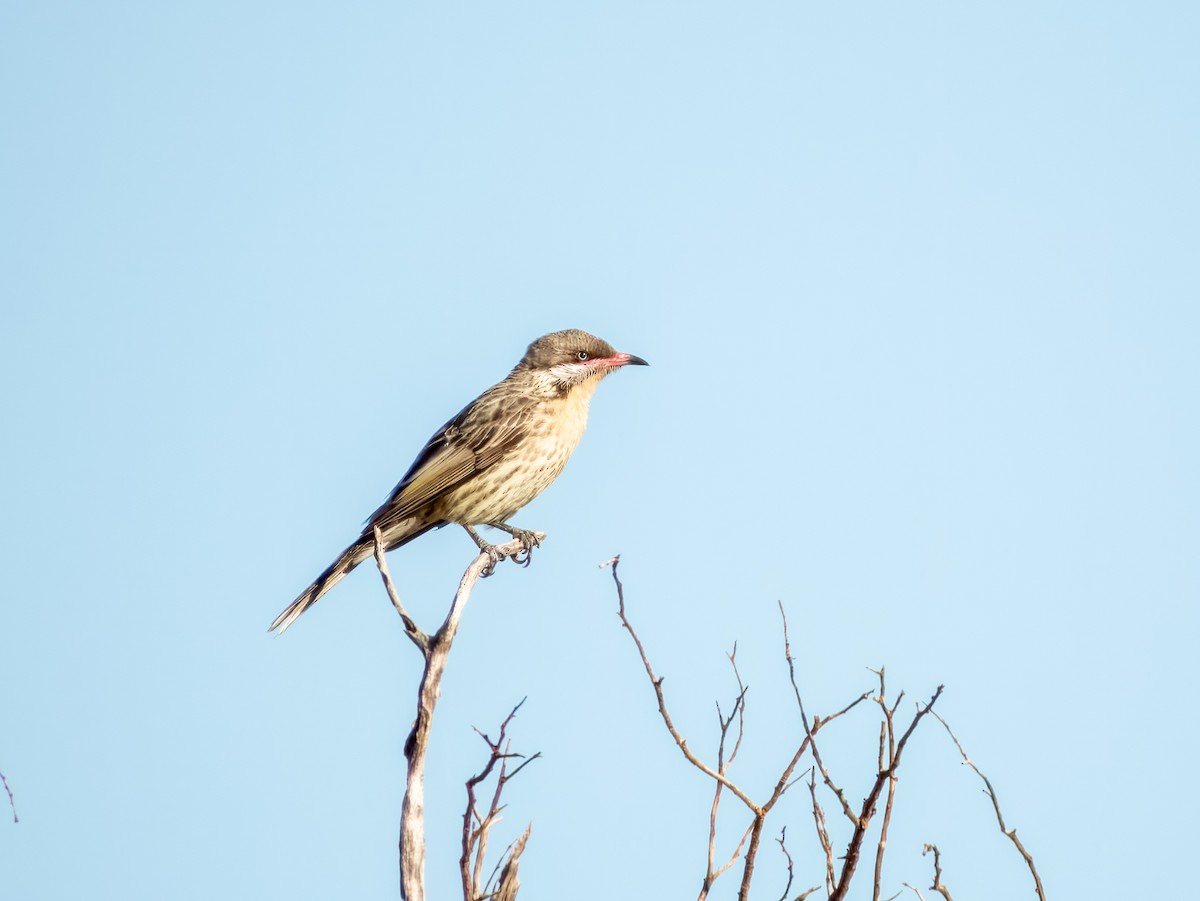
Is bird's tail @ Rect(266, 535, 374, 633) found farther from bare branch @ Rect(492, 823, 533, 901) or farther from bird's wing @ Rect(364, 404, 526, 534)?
bare branch @ Rect(492, 823, 533, 901)

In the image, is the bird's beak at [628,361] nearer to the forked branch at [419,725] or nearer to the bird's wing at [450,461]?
the bird's wing at [450,461]

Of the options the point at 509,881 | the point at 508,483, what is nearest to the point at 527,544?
the point at 508,483

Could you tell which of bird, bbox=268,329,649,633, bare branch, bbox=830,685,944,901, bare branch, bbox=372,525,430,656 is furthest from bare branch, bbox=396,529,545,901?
bird, bbox=268,329,649,633

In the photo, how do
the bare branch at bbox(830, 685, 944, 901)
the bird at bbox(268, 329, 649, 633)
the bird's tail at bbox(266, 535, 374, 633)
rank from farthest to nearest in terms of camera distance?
the bird at bbox(268, 329, 649, 633) → the bird's tail at bbox(266, 535, 374, 633) → the bare branch at bbox(830, 685, 944, 901)

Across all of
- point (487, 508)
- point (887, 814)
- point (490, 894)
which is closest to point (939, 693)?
point (887, 814)

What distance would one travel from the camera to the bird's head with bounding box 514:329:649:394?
970cm

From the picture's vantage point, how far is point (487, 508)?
29.6ft

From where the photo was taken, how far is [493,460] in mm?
9008

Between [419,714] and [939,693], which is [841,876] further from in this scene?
[419,714]

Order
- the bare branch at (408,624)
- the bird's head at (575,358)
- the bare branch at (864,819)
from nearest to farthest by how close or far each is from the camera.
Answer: the bare branch at (864,819) → the bare branch at (408,624) → the bird's head at (575,358)

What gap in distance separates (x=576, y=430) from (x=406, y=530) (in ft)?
4.60

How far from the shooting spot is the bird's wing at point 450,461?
8.80m

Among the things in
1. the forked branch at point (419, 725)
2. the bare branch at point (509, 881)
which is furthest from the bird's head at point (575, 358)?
the bare branch at point (509, 881)

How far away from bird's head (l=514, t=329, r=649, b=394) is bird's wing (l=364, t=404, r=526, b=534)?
65 centimetres
